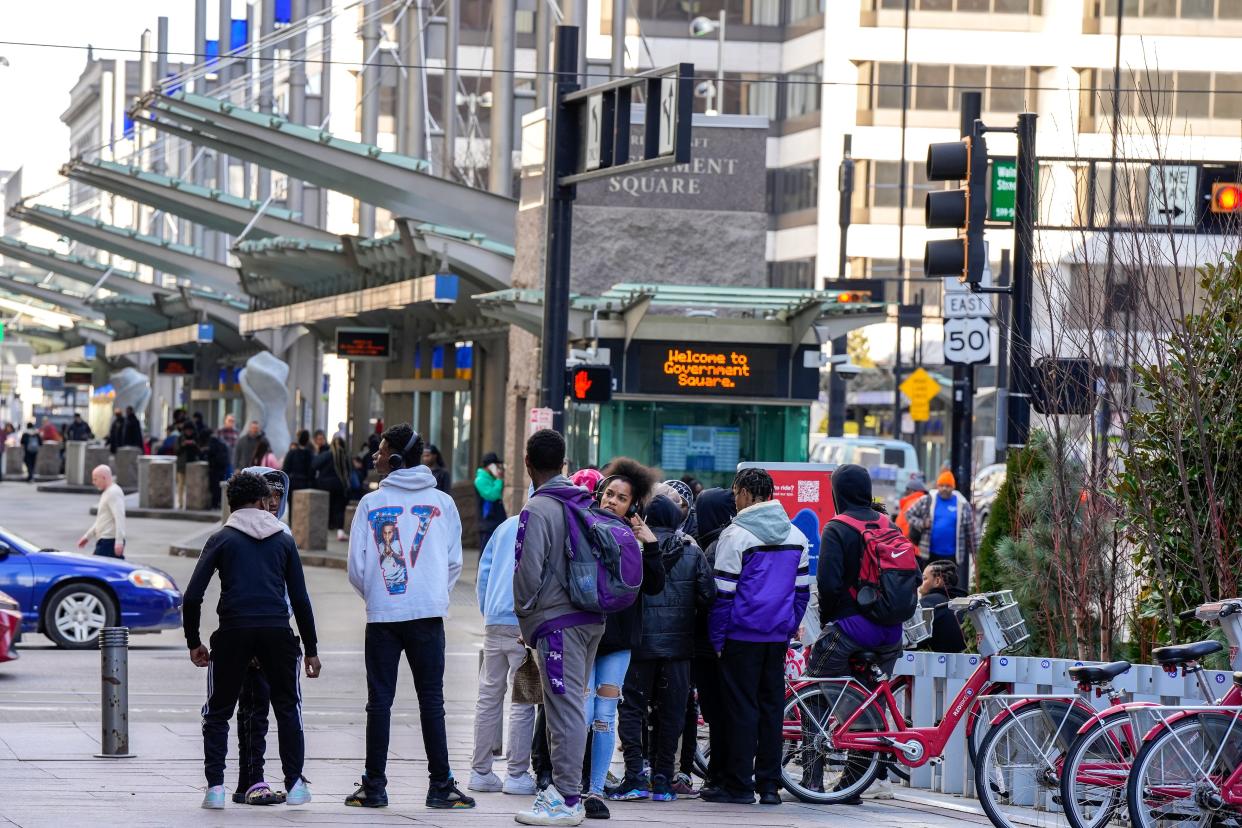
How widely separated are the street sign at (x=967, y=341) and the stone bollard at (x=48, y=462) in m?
43.9

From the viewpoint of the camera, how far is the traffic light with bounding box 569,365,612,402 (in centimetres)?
2275

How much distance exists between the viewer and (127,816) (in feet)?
30.2

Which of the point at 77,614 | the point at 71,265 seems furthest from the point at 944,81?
the point at 77,614

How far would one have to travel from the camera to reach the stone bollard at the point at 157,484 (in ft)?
139

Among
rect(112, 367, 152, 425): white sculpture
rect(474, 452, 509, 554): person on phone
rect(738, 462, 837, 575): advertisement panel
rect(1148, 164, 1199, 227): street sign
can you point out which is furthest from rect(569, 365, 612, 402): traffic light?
rect(112, 367, 152, 425): white sculpture

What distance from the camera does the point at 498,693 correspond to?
35.3 ft

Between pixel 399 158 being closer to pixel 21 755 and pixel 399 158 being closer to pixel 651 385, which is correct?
pixel 651 385

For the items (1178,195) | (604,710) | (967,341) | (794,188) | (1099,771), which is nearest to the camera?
(1099,771)

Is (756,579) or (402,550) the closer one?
(402,550)

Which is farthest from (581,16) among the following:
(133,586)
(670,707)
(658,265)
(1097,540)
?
(670,707)

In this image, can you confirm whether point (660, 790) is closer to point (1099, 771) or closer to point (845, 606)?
point (845, 606)

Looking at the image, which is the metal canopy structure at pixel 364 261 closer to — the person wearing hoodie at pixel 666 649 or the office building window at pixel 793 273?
the person wearing hoodie at pixel 666 649

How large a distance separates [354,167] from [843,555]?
86.7 feet

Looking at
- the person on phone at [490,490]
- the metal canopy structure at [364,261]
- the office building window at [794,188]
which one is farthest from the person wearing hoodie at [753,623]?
the office building window at [794,188]
